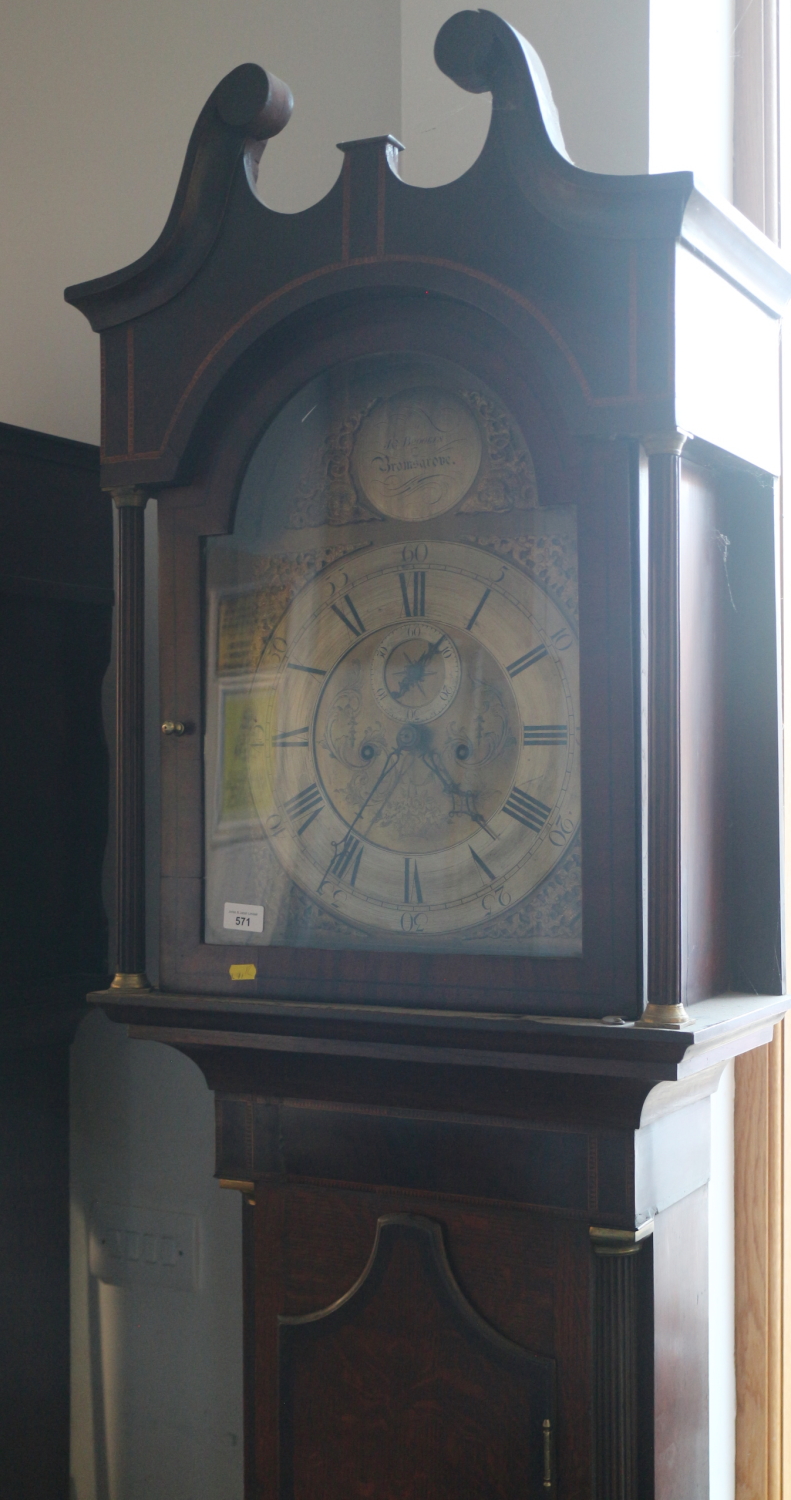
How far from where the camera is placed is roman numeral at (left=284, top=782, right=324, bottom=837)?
1.08 meters

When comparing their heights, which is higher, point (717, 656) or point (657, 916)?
point (717, 656)

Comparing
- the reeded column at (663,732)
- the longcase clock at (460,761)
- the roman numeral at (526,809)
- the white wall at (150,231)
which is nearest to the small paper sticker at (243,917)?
the longcase clock at (460,761)

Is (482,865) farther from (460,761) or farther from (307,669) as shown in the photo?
(307,669)

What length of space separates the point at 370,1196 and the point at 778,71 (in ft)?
3.93

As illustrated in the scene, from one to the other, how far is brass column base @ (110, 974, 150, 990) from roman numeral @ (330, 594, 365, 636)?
35 cm

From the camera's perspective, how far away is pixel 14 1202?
1540 mm

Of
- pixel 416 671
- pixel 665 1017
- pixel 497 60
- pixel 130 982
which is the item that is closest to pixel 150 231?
pixel 497 60

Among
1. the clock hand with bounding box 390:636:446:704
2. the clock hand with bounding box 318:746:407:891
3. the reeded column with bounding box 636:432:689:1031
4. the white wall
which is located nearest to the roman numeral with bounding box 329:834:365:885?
the clock hand with bounding box 318:746:407:891

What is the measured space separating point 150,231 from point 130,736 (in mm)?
849

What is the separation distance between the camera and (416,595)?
41.1 inches

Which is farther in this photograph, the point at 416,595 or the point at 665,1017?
the point at 416,595

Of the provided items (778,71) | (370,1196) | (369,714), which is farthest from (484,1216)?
(778,71)

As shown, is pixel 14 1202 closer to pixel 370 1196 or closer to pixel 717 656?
pixel 370 1196

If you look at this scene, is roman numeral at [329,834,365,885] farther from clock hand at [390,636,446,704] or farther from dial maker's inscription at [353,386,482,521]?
dial maker's inscription at [353,386,482,521]
